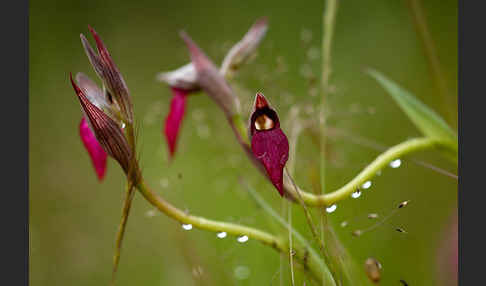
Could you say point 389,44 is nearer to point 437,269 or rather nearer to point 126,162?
point 437,269

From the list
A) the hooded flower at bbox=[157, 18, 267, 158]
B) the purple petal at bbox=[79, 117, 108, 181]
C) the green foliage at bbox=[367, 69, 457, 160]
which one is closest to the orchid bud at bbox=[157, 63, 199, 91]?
the hooded flower at bbox=[157, 18, 267, 158]

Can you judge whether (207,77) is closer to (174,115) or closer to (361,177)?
(174,115)

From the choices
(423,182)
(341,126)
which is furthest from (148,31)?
(423,182)

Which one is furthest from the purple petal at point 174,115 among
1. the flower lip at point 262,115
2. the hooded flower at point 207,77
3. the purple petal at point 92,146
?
the flower lip at point 262,115

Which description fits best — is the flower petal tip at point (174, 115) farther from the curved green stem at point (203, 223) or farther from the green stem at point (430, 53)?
the green stem at point (430, 53)

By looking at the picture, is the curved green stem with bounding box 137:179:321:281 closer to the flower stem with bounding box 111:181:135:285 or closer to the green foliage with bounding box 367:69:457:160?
the flower stem with bounding box 111:181:135:285

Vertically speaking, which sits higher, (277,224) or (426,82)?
(426,82)

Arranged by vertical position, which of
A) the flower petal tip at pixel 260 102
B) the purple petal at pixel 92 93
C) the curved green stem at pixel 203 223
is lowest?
the curved green stem at pixel 203 223
